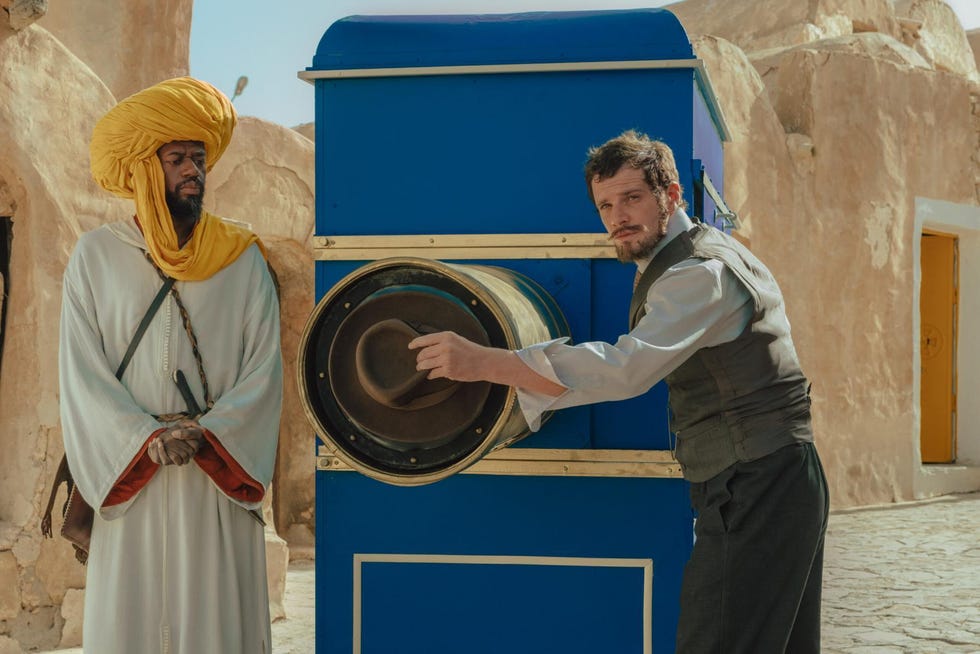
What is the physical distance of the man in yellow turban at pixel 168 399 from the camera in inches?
118

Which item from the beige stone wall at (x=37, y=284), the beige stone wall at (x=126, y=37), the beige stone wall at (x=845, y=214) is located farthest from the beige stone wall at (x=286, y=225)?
the beige stone wall at (x=845, y=214)

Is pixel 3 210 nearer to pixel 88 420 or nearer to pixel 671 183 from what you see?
pixel 88 420

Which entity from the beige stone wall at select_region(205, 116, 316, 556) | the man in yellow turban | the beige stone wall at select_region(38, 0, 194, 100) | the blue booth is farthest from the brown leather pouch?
the beige stone wall at select_region(38, 0, 194, 100)

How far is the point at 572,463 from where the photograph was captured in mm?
3180

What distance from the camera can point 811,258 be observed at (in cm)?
1067

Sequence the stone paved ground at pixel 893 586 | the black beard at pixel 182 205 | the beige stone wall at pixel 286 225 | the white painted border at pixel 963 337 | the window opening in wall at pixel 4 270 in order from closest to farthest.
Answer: the black beard at pixel 182 205, the window opening in wall at pixel 4 270, the stone paved ground at pixel 893 586, the beige stone wall at pixel 286 225, the white painted border at pixel 963 337

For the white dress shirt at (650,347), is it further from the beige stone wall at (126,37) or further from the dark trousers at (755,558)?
the beige stone wall at (126,37)

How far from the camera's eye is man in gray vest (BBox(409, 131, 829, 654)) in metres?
2.45

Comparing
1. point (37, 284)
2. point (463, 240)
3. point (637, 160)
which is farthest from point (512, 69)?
point (37, 284)

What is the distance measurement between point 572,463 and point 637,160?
92 centimetres

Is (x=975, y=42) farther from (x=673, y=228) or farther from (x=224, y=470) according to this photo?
(x=224, y=470)

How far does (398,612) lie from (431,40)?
1567mm

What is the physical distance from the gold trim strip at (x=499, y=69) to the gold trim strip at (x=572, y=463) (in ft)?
3.36

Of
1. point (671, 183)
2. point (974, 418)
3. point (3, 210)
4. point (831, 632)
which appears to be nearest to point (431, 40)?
point (671, 183)
